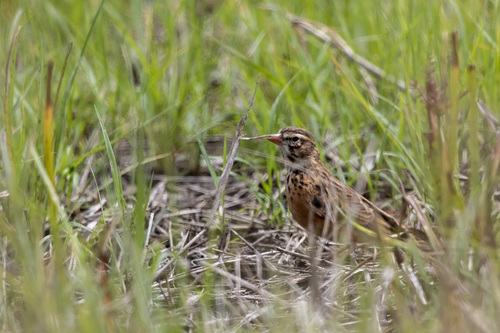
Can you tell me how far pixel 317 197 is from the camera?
201 inches

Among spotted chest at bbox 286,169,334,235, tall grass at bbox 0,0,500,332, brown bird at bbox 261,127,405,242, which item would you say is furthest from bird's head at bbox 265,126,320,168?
tall grass at bbox 0,0,500,332

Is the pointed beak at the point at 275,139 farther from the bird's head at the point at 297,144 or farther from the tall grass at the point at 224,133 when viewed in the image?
the tall grass at the point at 224,133

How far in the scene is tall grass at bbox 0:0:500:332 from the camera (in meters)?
3.62

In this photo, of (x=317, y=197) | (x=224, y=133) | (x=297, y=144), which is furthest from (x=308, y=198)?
(x=224, y=133)

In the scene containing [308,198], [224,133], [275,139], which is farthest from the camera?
[224,133]

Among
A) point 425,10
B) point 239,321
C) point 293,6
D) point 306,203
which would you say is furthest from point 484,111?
point 293,6

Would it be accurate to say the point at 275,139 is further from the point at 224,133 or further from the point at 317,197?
the point at 224,133

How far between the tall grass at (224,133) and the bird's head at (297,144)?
257 millimetres

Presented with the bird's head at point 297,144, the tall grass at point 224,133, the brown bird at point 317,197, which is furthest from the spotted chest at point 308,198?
the tall grass at point 224,133

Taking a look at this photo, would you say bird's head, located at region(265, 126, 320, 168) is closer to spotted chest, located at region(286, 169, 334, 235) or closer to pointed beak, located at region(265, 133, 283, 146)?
pointed beak, located at region(265, 133, 283, 146)

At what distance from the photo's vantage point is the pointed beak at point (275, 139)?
17.2ft

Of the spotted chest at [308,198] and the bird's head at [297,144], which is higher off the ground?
the bird's head at [297,144]

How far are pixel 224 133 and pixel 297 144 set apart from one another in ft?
4.24

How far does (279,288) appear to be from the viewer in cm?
440
